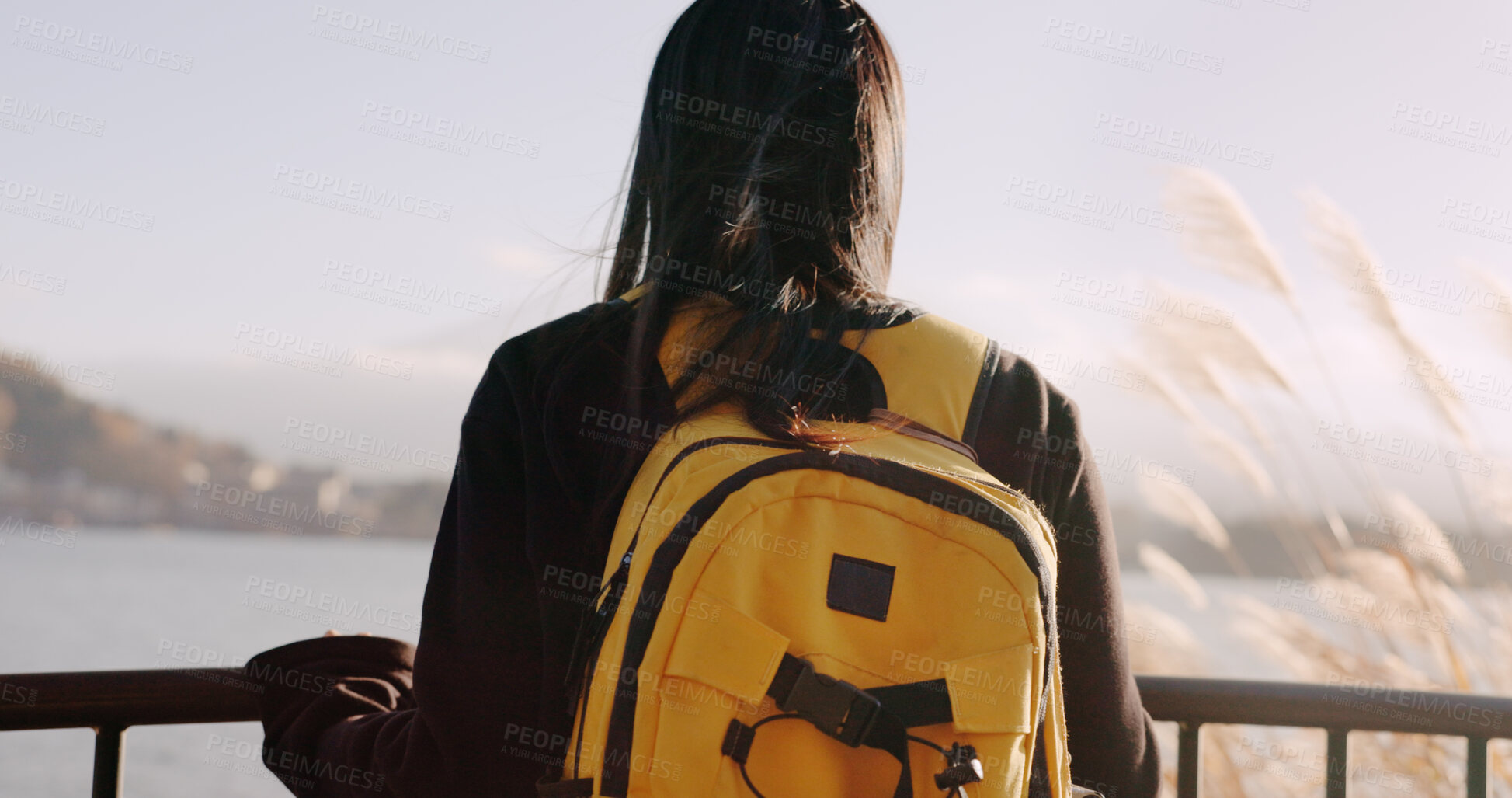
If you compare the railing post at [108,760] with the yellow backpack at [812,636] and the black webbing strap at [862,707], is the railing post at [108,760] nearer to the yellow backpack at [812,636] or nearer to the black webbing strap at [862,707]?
the yellow backpack at [812,636]

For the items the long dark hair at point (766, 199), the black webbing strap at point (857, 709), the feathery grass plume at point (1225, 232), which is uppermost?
the feathery grass plume at point (1225, 232)

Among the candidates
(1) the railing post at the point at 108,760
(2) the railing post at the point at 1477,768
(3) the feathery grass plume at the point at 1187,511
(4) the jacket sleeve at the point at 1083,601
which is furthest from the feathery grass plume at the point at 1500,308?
(1) the railing post at the point at 108,760

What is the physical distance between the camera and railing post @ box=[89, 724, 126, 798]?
3.16 ft

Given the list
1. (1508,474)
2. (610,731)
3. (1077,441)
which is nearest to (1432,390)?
(1508,474)

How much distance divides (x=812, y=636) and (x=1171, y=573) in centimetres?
254

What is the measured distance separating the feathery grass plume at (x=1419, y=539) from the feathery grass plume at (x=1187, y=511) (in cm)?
40

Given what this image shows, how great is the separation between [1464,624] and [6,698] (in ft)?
8.60

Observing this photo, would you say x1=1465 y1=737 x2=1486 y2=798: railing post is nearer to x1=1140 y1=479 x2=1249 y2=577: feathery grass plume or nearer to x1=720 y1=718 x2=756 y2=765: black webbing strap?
x1=720 y1=718 x2=756 y2=765: black webbing strap

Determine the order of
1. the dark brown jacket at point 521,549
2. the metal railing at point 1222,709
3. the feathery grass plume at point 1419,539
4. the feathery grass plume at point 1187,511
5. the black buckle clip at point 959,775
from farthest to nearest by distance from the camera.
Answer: the feathery grass plume at point 1187,511 → the feathery grass plume at point 1419,539 → the metal railing at point 1222,709 → the dark brown jacket at point 521,549 → the black buckle clip at point 959,775

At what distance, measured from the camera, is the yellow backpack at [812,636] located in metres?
0.60

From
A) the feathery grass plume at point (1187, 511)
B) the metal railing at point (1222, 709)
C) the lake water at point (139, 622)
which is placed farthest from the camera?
the lake water at point (139, 622)

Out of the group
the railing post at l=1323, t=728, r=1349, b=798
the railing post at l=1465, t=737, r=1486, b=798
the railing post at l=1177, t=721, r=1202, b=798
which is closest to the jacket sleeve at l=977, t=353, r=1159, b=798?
the railing post at l=1177, t=721, r=1202, b=798

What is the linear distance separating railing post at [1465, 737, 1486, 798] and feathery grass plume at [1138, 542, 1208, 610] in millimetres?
1513

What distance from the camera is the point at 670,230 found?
0.78m
